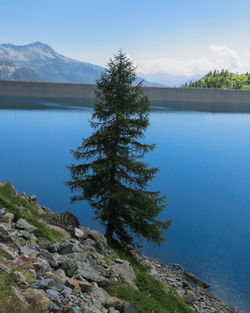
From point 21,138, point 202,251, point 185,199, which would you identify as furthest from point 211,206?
point 21,138

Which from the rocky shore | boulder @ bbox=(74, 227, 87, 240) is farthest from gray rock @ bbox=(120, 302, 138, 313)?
boulder @ bbox=(74, 227, 87, 240)

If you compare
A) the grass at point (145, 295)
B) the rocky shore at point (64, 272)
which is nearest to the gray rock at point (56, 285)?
the rocky shore at point (64, 272)

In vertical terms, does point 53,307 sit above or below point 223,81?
below

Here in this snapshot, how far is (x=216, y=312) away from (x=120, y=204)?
5.85 m

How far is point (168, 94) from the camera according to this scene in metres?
122

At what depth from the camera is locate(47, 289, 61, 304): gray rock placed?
5.72m

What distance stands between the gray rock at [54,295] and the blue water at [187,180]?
1022 centimetres

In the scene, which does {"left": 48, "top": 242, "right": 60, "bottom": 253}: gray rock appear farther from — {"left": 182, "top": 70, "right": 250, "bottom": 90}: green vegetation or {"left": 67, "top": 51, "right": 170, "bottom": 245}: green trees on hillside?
{"left": 182, "top": 70, "right": 250, "bottom": 90}: green vegetation

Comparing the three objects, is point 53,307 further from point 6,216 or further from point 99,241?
point 99,241

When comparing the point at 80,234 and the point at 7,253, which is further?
the point at 80,234

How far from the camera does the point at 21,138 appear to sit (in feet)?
167

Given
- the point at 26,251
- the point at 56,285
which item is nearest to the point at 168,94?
the point at 26,251

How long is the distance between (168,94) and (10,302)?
121 m

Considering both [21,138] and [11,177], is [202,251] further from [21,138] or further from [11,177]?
[21,138]
